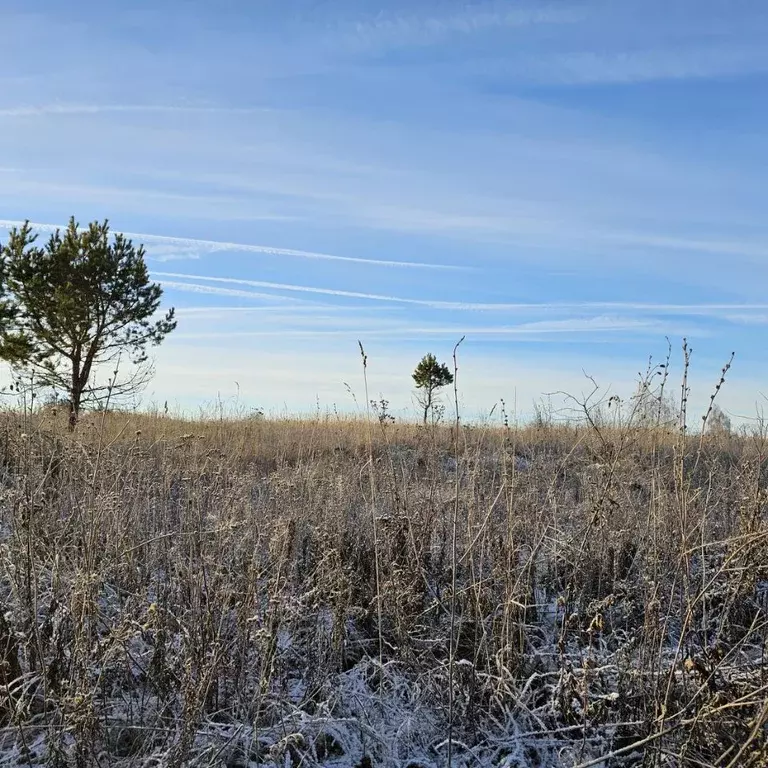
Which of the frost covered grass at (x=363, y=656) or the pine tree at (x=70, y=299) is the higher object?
the pine tree at (x=70, y=299)

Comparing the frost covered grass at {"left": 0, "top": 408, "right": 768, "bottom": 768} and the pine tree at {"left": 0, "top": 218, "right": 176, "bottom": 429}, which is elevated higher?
the pine tree at {"left": 0, "top": 218, "right": 176, "bottom": 429}

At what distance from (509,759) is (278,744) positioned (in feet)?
3.04

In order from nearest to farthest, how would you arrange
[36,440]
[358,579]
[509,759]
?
[509,759] < [358,579] < [36,440]

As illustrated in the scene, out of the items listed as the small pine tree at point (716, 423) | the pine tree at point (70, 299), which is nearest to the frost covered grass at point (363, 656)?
the small pine tree at point (716, 423)

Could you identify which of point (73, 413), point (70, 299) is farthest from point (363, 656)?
point (70, 299)

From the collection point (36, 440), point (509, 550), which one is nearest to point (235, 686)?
point (509, 550)

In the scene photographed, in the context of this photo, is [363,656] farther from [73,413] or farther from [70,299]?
[70,299]

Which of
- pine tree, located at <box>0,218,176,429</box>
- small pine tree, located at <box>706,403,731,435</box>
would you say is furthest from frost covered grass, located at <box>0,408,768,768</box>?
pine tree, located at <box>0,218,176,429</box>

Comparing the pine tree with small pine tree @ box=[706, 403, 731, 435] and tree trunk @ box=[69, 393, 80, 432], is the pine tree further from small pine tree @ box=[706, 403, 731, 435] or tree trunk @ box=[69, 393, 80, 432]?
small pine tree @ box=[706, 403, 731, 435]

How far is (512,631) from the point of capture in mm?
3332

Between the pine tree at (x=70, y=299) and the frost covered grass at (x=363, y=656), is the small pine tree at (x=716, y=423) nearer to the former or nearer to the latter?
the frost covered grass at (x=363, y=656)

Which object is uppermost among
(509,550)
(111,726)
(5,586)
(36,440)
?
(36,440)

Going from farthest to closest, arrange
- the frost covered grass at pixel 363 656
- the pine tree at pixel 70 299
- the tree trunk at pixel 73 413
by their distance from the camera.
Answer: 1. the pine tree at pixel 70 299
2. the tree trunk at pixel 73 413
3. the frost covered grass at pixel 363 656

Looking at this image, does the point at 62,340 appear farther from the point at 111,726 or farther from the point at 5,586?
the point at 111,726
